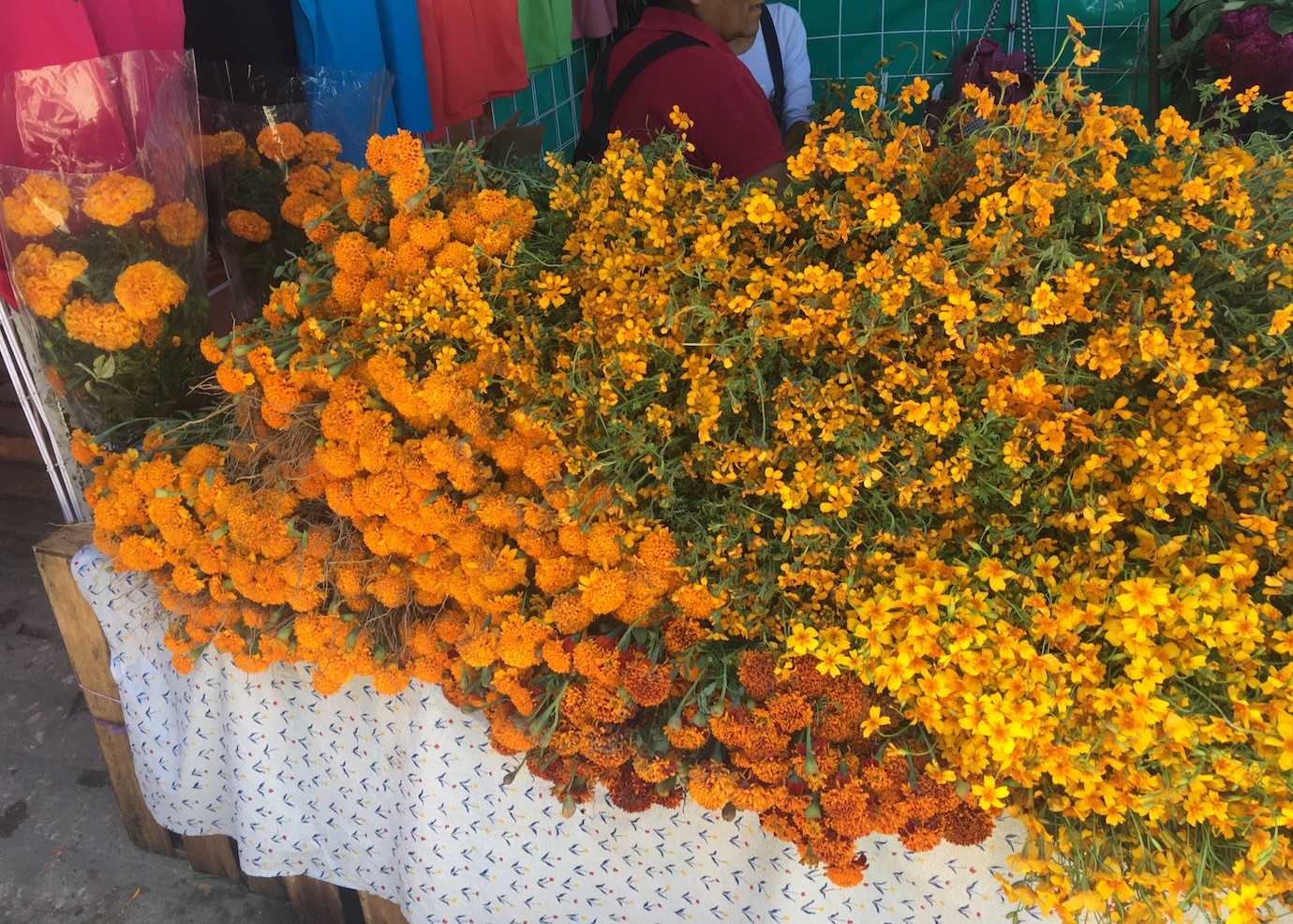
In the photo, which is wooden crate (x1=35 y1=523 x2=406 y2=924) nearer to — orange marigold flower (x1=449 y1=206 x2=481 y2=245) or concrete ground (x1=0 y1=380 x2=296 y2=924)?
concrete ground (x1=0 y1=380 x2=296 y2=924)

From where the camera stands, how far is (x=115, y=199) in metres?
1.50

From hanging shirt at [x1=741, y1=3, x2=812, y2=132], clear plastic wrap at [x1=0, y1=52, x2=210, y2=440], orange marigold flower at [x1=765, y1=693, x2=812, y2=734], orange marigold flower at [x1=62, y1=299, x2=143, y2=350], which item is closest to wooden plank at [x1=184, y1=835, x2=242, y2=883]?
clear plastic wrap at [x1=0, y1=52, x2=210, y2=440]

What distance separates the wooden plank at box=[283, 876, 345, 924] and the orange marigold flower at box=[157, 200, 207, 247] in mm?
1277

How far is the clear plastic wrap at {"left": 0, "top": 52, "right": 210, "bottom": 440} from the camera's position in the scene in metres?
1.49

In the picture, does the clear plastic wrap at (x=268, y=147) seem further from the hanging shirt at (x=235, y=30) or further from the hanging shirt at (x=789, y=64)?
the hanging shirt at (x=789, y=64)

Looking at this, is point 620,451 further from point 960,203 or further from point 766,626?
point 960,203

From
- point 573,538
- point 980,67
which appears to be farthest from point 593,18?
point 573,538

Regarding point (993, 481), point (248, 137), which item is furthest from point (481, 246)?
point (248, 137)

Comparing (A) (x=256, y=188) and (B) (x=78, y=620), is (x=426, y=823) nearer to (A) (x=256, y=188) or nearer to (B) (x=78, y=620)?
(B) (x=78, y=620)

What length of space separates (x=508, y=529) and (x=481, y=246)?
0.40 meters

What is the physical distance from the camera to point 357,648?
4.59ft

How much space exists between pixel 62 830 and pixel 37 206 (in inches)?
61.2

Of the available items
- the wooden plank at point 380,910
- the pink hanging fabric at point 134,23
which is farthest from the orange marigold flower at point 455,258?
the wooden plank at point 380,910

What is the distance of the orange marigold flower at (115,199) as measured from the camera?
149cm
